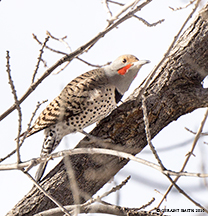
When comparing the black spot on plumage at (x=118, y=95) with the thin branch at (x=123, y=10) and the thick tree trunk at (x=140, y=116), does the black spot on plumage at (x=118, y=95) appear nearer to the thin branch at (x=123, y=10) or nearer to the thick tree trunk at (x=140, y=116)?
the thick tree trunk at (x=140, y=116)

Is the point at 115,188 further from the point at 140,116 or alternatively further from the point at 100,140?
the point at 140,116

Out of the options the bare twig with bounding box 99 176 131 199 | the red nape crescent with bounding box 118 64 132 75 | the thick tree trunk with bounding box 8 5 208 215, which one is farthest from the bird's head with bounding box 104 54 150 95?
the bare twig with bounding box 99 176 131 199

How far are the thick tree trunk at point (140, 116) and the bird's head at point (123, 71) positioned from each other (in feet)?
2.79

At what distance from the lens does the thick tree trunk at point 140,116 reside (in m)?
4.09

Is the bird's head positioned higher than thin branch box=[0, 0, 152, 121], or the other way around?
the bird's head

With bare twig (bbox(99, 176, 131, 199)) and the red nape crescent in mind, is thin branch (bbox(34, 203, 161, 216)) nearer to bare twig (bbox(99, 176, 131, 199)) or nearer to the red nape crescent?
bare twig (bbox(99, 176, 131, 199))

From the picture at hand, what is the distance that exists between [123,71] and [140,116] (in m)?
1.37

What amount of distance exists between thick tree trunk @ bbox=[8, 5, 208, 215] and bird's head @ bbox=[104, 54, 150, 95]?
849mm

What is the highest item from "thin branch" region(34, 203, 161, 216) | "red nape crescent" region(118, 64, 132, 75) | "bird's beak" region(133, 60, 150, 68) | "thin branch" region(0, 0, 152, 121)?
"red nape crescent" region(118, 64, 132, 75)

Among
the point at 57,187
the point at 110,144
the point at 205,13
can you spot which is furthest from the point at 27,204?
the point at 205,13

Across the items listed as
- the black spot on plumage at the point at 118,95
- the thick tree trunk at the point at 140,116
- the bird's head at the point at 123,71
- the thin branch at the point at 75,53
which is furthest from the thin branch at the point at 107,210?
the bird's head at the point at 123,71

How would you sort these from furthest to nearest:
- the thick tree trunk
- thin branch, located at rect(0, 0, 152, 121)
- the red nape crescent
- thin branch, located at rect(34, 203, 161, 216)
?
the red nape crescent → the thick tree trunk → thin branch, located at rect(34, 203, 161, 216) → thin branch, located at rect(0, 0, 152, 121)

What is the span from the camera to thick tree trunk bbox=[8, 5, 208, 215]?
4.09 metres

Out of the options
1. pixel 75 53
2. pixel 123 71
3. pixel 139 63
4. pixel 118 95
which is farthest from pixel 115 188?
pixel 123 71
